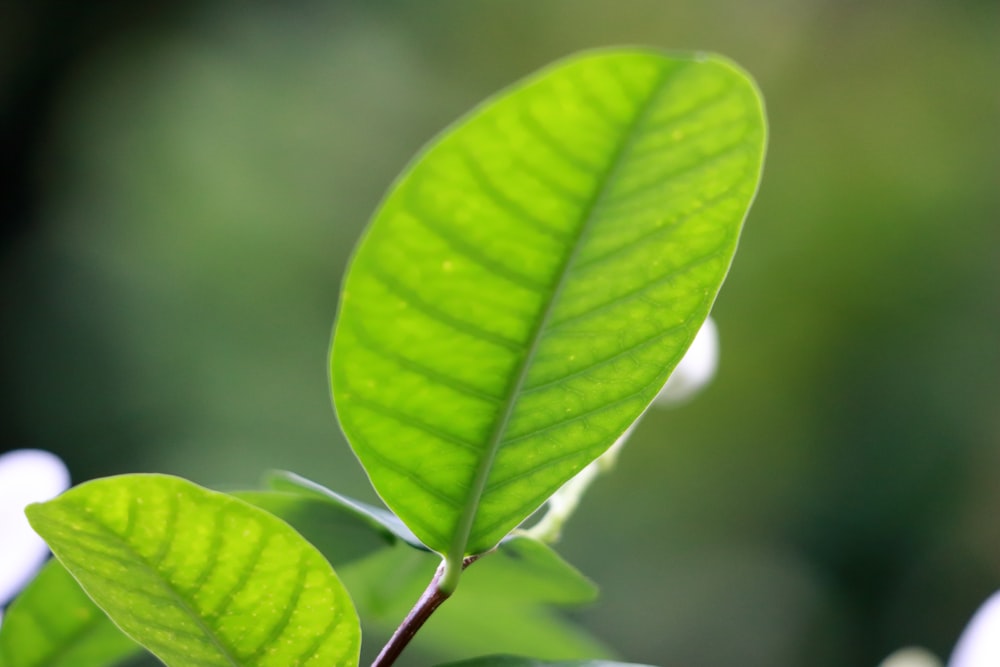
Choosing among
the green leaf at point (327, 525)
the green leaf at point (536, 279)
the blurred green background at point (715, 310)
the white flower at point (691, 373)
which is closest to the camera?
the green leaf at point (536, 279)

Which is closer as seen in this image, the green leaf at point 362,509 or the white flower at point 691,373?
the green leaf at point 362,509

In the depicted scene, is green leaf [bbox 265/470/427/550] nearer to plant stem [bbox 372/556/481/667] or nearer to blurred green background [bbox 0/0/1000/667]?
plant stem [bbox 372/556/481/667]

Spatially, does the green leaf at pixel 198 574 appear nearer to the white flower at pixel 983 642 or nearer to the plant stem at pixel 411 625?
the plant stem at pixel 411 625

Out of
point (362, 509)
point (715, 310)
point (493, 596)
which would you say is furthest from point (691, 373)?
point (715, 310)

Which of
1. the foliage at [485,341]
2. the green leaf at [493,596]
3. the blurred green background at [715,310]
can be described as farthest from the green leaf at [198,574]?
the blurred green background at [715,310]

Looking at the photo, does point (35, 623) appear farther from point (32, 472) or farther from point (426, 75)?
point (426, 75)

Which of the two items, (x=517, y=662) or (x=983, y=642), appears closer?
(x=517, y=662)

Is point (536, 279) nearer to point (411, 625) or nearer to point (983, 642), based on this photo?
point (411, 625)

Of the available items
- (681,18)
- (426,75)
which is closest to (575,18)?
(681,18)

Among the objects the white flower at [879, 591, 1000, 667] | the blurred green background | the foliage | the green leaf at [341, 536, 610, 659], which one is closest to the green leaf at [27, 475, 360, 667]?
the foliage
